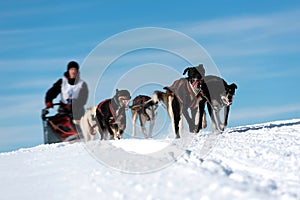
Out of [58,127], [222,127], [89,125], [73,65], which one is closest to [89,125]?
[89,125]

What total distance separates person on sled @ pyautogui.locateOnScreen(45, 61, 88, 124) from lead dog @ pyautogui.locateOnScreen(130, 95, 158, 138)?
3713 mm

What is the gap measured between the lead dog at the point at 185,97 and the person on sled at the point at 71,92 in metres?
2.70

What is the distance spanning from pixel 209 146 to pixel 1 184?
3597 millimetres

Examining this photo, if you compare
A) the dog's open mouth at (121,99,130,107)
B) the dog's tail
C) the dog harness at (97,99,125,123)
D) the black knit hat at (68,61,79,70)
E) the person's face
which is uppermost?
the black knit hat at (68,61,79,70)

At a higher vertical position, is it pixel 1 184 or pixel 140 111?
pixel 140 111

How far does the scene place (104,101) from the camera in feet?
46.2

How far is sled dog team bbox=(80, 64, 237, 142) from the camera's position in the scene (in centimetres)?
1393

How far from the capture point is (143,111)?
15.7 meters

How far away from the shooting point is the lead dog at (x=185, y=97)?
13938 mm

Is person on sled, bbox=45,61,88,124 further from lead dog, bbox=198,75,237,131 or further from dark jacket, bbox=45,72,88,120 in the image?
lead dog, bbox=198,75,237,131

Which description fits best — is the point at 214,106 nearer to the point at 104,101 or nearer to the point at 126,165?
the point at 104,101

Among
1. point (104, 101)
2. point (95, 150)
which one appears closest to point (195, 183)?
point (95, 150)

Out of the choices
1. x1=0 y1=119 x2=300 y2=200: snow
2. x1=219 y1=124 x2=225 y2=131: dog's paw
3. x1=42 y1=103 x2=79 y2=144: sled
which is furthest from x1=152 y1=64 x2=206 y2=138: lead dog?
x1=0 y1=119 x2=300 y2=200: snow

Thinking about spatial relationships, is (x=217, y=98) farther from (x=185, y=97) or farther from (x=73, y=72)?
(x=73, y=72)
